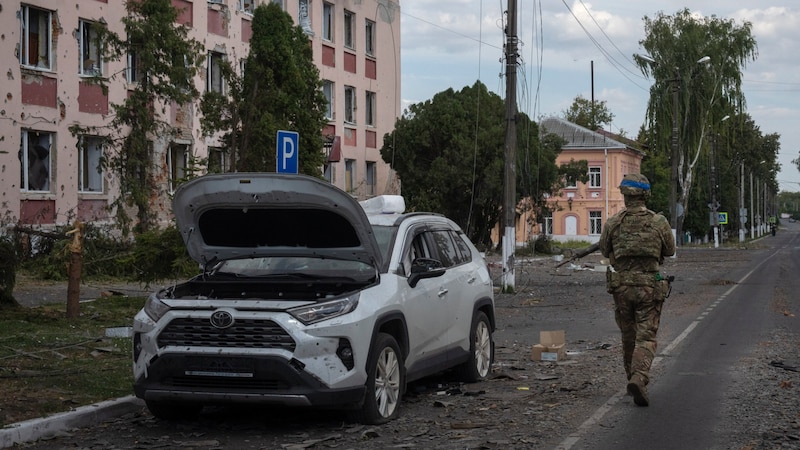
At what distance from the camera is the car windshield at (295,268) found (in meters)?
8.92

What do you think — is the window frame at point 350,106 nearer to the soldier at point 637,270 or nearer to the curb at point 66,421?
the soldier at point 637,270

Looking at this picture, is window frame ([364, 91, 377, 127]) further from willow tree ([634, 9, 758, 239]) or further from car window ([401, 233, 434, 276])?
car window ([401, 233, 434, 276])

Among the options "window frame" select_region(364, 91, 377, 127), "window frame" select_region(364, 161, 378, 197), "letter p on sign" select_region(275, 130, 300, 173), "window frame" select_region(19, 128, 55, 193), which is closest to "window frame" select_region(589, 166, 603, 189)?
"window frame" select_region(364, 161, 378, 197)

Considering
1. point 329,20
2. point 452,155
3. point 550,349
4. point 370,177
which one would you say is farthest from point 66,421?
point 452,155

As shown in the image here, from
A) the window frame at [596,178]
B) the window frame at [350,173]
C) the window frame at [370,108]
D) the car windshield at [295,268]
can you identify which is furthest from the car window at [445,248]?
the window frame at [596,178]

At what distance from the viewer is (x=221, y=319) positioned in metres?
7.75

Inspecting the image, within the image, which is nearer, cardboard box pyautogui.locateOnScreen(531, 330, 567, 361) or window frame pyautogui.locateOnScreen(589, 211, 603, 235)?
cardboard box pyautogui.locateOnScreen(531, 330, 567, 361)

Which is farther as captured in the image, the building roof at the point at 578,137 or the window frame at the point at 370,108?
the building roof at the point at 578,137

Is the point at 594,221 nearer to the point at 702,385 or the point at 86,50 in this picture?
the point at 86,50

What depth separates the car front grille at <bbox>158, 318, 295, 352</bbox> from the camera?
7668 mm

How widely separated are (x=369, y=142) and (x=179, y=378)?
36774 millimetres

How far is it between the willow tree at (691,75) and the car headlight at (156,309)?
2272 inches

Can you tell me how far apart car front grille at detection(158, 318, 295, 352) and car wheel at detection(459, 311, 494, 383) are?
10.2ft

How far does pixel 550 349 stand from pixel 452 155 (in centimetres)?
3581
